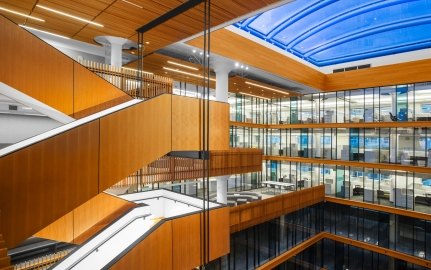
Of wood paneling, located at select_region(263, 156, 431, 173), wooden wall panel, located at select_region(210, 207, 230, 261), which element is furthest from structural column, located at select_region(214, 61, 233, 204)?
wood paneling, located at select_region(263, 156, 431, 173)

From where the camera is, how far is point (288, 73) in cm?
1689

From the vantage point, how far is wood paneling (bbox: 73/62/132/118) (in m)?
7.93

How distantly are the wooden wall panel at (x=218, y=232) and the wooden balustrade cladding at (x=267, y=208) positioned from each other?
160 inches

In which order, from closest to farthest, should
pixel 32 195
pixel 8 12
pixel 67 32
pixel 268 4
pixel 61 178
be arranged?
1. pixel 32 195
2. pixel 61 178
3. pixel 268 4
4. pixel 8 12
5. pixel 67 32

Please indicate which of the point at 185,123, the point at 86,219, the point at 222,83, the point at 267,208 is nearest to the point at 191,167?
the point at 267,208

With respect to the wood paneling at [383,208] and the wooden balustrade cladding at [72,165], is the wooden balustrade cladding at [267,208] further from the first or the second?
the wooden balustrade cladding at [72,165]

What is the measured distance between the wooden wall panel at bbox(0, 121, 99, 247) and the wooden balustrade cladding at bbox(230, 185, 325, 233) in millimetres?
7812

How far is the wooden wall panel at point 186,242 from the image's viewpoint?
730 cm

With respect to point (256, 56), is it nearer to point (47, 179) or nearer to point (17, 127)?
point (47, 179)

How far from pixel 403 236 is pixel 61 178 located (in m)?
21.4

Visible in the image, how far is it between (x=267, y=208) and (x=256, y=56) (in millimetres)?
8101

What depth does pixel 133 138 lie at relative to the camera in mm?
7453

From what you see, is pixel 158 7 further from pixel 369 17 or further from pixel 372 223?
pixel 372 223

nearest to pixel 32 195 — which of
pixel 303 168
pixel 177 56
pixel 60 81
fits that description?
pixel 60 81
